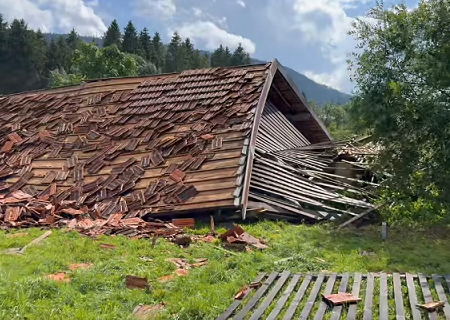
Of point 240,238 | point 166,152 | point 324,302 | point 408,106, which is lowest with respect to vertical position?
point 240,238

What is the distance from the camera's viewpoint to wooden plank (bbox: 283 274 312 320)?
4.40 meters

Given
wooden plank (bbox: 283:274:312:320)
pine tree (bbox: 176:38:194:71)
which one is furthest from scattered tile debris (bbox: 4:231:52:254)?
pine tree (bbox: 176:38:194:71)

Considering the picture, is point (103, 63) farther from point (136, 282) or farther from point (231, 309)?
point (231, 309)

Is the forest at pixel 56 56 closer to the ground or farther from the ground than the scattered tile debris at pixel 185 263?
farther from the ground

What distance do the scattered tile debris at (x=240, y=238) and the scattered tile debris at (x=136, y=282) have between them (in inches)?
93.1

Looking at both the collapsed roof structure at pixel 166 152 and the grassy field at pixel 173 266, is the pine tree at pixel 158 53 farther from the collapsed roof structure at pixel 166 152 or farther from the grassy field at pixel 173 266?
the grassy field at pixel 173 266

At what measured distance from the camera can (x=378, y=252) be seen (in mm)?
7102

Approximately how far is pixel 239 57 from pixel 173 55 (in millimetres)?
12371

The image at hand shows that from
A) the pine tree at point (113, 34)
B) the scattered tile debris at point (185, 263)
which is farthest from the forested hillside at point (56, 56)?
the scattered tile debris at point (185, 263)

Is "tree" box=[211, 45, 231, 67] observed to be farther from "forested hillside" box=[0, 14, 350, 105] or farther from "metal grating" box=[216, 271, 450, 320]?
"metal grating" box=[216, 271, 450, 320]

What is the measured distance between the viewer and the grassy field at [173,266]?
4.56 m

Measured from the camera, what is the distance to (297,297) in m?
4.84

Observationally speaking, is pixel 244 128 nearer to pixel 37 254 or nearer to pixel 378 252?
pixel 378 252

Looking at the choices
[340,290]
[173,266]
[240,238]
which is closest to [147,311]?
[173,266]
